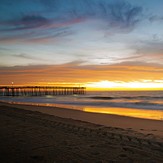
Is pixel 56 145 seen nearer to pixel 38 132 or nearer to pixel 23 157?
pixel 23 157

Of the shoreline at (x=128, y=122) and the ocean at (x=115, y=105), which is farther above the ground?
the shoreline at (x=128, y=122)

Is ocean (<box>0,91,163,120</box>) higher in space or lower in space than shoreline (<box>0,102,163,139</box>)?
lower

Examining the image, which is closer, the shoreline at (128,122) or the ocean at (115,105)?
the shoreline at (128,122)

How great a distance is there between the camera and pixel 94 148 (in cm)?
573

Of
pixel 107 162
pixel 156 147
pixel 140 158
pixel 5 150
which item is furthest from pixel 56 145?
pixel 156 147

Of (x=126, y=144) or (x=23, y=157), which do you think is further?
(x=126, y=144)

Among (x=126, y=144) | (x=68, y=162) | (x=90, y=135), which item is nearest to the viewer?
(x=68, y=162)

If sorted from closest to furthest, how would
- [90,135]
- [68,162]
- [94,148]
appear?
[68,162]
[94,148]
[90,135]

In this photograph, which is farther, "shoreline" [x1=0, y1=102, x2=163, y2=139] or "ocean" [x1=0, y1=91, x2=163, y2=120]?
"ocean" [x1=0, y1=91, x2=163, y2=120]

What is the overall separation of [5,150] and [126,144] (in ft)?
10.9

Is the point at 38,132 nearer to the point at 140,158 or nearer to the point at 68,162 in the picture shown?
the point at 68,162

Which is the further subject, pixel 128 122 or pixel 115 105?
pixel 115 105

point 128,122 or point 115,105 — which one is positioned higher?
point 128,122

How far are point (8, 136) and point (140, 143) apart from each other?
410 centimetres
